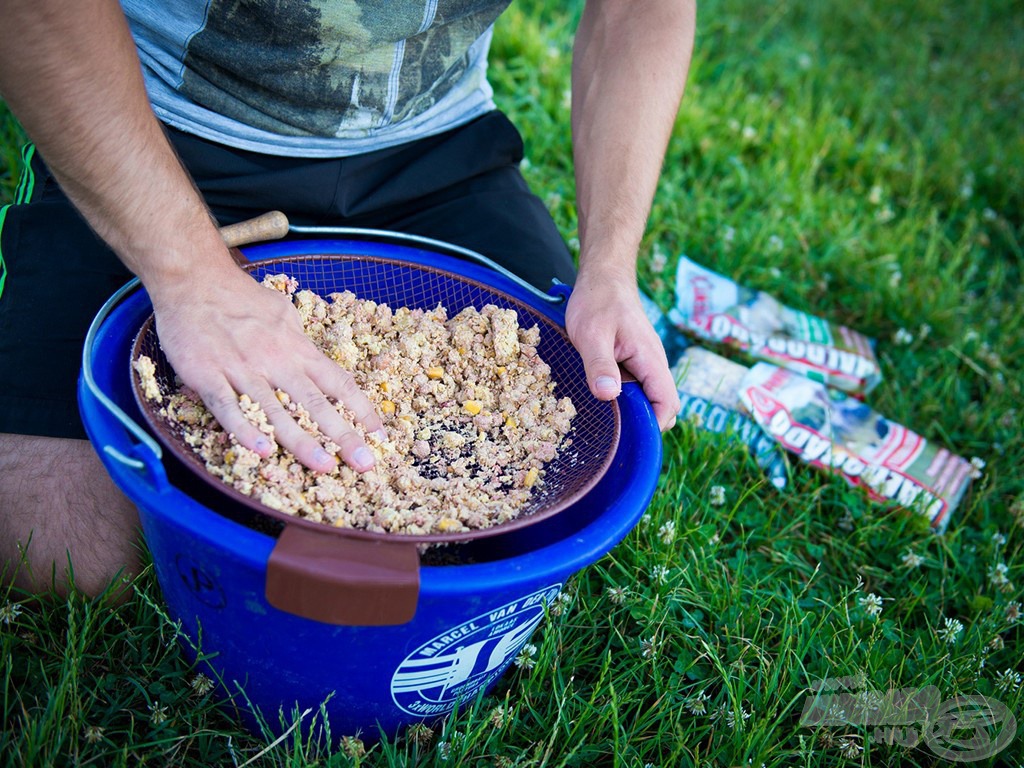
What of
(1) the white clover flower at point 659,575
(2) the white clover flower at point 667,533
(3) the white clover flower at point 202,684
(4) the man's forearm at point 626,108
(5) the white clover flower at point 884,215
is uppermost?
(4) the man's forearm at point 626,108

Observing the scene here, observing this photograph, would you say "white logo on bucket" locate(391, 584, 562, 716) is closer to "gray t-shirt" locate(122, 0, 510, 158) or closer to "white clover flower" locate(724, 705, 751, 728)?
"white clover flower" locate(724, 705, 751, 728)

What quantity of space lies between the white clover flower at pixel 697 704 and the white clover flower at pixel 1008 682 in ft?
1.80

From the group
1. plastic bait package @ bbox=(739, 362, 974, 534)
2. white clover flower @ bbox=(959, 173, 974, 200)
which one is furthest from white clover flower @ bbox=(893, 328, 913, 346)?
white clover flower @ bbox=(959, 173, 974, 200)

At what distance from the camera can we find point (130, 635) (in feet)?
4.42

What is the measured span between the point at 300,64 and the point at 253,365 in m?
0.61

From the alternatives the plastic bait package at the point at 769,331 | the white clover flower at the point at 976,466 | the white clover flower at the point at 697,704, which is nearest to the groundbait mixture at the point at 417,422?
the white clover flower at the point at 697,704

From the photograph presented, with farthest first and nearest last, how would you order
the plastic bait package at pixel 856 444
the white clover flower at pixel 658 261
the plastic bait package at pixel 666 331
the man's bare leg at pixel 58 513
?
the white clover flower at pixel 658 261 < the plastic bait package at pixel 666 331 < the plastic bait package at pixel 856 444 < the man's bare leg at pixel 58 513

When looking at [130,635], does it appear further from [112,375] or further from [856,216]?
[856,216]

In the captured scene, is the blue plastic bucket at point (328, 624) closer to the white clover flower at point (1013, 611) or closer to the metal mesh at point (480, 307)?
the metal mesh at point (480, 307)

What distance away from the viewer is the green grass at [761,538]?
130 centimetres

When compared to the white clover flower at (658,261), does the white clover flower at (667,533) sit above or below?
below

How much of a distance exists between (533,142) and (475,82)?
0.80m

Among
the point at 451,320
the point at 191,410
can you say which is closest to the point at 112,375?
the point at 191,410

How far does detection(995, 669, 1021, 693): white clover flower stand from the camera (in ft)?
4.98
